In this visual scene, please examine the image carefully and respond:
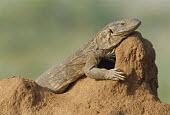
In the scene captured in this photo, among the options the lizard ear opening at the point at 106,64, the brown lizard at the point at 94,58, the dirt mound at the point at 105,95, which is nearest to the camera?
the dirt mound at the point at 105,95

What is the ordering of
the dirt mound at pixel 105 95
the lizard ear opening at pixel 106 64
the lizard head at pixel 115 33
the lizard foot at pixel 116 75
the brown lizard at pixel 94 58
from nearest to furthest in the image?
the dirt mound at pixel 105 95, the lizard foot at pixel 116 75, the brown lizard at pixel 94 58, the lizard head at pixel 115 33, the lizard ear opening at pixel 106 64

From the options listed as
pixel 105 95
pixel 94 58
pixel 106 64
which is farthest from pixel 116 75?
pixel 106 64

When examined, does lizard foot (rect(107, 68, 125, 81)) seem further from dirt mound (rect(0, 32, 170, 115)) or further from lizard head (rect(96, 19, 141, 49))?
lizard head (rect(96, 19, 141, 49))

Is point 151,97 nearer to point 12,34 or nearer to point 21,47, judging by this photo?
point 21,47

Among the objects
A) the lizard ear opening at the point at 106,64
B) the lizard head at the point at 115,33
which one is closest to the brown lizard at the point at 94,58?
the lizard head at the point at 115,33

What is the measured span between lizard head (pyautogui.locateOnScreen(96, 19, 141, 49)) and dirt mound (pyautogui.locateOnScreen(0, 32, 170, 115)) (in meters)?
0.17

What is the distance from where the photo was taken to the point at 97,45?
1250 cm

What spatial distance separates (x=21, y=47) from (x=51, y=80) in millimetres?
26573

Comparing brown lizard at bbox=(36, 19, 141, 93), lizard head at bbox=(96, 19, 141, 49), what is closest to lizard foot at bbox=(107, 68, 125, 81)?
brown lizard at bbox=(36, 19, 141, 93)

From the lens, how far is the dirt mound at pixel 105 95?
11.4m

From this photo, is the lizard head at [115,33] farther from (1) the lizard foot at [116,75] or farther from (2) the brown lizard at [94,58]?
(1) the lizard foot at [116,75]

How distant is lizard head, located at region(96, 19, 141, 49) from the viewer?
39.9 ft

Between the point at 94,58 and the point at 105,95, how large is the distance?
0.98m

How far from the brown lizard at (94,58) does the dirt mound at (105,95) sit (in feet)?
0.52
